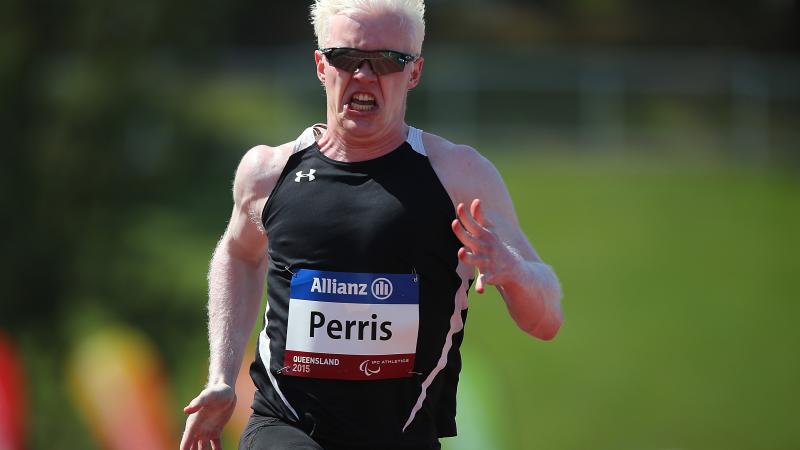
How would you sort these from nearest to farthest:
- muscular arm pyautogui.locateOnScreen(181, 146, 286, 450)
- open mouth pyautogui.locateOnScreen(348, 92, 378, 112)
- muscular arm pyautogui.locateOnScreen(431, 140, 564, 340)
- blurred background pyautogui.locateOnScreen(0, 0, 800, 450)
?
muscular arm pyautogui.locateOnScreen(431, 140, 564, 340) < open mouth pyautogui.locateOnScreen(348, 92, 378, 112) < muscular arm pyautogui.locateOnScreen(181, 146, 286, 450) < blurred background pyautogui.locateOnScreen(0, 0, 800, 450)

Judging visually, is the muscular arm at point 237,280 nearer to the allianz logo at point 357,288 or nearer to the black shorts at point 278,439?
the black shorts at point 278,439

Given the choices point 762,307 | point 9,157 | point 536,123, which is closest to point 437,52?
point 536,123

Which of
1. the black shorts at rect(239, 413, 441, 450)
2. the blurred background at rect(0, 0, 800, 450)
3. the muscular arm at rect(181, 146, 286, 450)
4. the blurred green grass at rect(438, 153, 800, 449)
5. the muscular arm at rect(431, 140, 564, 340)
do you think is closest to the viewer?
the muscular arm at rect(431, 140, 564, 340)

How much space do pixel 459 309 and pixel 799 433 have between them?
14193 mm

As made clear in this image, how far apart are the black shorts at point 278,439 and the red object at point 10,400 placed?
289 inches

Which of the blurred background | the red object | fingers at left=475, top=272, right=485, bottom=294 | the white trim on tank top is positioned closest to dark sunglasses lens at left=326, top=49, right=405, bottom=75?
the white trim on tank top

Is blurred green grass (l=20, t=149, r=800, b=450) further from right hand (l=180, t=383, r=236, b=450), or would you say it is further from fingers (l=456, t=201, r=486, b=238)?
fingers (l=456, t=201, r=486, b=238)

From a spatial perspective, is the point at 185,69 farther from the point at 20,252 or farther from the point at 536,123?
the point at 536,123

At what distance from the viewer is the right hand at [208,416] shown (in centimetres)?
420

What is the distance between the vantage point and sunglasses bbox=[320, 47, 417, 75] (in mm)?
4102

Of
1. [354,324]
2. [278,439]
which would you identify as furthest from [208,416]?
[354,324]

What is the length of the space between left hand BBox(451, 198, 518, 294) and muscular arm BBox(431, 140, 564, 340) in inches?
1.5

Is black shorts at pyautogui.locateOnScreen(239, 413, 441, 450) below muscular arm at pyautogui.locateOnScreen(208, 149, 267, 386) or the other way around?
below

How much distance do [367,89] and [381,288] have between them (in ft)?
2.12
